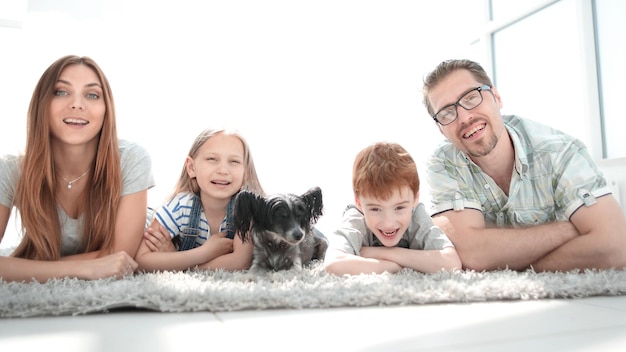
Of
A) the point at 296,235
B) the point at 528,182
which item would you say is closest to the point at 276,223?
the point at 296,235

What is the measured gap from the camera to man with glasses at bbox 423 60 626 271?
2.01 metres

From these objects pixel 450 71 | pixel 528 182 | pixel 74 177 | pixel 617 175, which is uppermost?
pixel 450 71

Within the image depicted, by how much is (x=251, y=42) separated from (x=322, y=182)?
1.46m

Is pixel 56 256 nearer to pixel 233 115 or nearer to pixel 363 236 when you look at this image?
pixel 363 236

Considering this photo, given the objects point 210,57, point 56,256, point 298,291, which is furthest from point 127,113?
point 298,291

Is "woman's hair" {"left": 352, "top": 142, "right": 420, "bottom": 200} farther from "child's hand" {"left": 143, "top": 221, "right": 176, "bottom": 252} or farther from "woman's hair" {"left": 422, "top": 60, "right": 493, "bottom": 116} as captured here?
"child's hand" {"left": 143, "top": 221, "right": 176, "bottom": 252}

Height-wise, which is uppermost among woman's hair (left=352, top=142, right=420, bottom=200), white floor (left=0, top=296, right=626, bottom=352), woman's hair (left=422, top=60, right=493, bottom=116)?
woman's hair (left=422, top=60, right=493, bottom=116)

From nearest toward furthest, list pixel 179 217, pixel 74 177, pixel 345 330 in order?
pixel 345 330
pixel 74 177
pixel 179 217

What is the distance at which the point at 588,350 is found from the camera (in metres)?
0.92

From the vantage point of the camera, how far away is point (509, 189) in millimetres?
2248

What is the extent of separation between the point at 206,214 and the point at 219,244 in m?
0.28

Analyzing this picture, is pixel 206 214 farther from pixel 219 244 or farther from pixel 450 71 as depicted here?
pixel 450 71

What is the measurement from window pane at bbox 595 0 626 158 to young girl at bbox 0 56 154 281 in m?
3.37

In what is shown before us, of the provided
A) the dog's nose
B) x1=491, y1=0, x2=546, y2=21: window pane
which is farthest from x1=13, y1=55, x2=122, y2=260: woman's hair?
x1=491, y1=0, x2=546, y2=21: window pane
